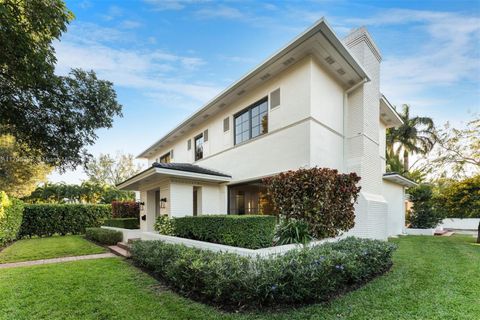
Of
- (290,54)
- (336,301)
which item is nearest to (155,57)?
(290,54)

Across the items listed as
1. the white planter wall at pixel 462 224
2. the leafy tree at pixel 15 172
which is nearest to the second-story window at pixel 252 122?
the leafy tree at pixel 15 172

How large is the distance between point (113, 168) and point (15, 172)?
58.5ft

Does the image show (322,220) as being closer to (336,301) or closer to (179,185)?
(336,301)

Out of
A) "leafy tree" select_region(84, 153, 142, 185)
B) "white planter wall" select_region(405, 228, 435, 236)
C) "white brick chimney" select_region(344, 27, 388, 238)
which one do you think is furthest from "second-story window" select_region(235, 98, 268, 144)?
"leafy tree" select_region(84, 153, 142, 185)

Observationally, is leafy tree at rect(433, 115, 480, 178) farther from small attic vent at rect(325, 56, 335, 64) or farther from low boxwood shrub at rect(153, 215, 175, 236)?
low boxwood shrub at rect(153, 215, 175, 236)

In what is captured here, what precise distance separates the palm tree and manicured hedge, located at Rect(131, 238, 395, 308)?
25070mm

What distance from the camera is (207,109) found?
13.1 m

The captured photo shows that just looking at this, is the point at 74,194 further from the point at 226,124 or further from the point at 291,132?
the point at 291,132

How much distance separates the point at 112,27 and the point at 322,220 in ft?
32.5

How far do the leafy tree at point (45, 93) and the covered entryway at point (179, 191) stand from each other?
2824 mm

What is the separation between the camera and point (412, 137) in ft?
85.3

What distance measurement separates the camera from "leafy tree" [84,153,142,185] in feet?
135

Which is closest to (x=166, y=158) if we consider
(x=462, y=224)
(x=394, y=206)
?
(x=394, y=206)

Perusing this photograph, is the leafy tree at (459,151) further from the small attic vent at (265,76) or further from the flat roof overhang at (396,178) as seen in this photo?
the small attic vent at (265,76)
